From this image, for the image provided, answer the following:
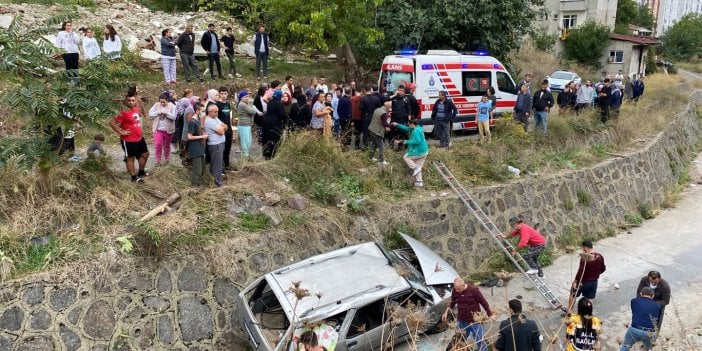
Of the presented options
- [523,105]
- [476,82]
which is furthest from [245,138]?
[523,105]

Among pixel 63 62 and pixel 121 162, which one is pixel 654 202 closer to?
pixel 121 162

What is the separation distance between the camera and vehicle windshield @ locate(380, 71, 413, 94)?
14062 millimetres

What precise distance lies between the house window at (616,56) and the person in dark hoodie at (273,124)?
3536 centimetres

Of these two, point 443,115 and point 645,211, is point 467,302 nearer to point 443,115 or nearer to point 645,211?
point 443,115

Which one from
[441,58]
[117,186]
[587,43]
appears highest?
[587,43]

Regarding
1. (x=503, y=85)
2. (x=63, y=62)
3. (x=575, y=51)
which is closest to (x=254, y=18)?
(x=63, y=62)

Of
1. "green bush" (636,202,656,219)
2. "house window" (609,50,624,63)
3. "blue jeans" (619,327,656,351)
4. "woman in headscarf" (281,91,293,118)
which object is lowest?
"green bush" (636,202,656,219)

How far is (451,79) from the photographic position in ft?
47.2

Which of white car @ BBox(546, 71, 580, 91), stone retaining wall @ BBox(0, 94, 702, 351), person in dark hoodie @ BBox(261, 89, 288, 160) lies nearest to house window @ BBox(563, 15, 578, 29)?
white car @ BBox(546, 71, 580, 91)

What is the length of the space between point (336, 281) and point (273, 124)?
13.8 feet

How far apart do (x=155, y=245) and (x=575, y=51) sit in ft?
125

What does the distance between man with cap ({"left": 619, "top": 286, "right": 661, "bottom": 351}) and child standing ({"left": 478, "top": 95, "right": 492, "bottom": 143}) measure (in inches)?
280

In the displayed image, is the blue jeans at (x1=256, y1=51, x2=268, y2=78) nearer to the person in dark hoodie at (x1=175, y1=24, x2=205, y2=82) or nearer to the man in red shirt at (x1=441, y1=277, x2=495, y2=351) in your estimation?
the person in dark hoodie at (x1=175, y1=24, x2=205, y2=82)

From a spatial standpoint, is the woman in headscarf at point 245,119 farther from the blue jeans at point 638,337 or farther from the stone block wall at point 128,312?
the blue jeans at point 638,337
